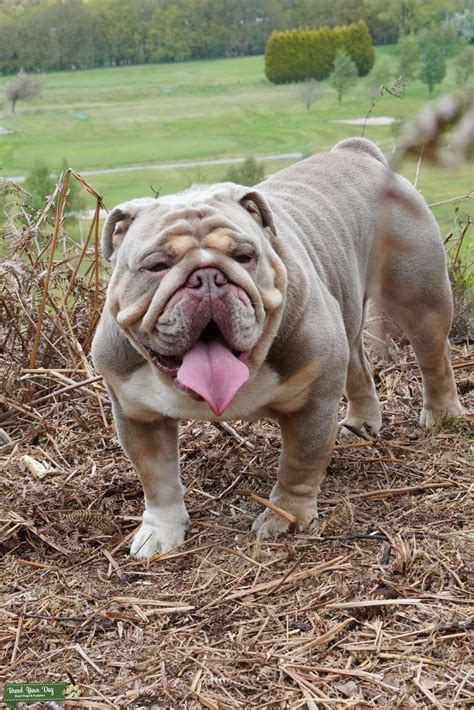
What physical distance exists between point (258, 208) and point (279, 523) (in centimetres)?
107

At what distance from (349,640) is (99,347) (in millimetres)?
1210

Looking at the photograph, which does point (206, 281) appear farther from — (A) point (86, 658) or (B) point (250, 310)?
(A) point (86, 658)

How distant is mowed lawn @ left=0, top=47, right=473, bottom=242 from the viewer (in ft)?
20.1

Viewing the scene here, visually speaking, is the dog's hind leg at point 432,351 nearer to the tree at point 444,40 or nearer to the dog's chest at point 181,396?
the dog's chest at point 181,396

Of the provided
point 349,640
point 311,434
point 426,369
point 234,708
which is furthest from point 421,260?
point 234,708

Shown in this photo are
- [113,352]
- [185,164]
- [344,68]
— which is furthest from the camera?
[185,164]

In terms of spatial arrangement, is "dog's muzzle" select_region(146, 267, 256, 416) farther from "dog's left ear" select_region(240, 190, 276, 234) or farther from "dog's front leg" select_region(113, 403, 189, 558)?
"dog's front leg" select_region(113, 403, 189, 558)

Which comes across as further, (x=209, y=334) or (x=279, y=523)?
(x=279, y=523)

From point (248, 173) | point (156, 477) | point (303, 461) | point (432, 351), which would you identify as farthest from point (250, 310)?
point (248, 173)

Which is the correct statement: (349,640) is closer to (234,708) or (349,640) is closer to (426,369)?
(234,708)

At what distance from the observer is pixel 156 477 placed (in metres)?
3.25

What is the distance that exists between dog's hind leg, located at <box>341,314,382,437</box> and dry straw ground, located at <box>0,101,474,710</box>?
0.10 metres

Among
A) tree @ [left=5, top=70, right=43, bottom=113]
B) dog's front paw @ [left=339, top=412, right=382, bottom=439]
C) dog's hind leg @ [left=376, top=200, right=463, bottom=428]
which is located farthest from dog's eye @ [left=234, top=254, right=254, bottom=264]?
tree @ [left=5, top=70, right=43, bottom=113]

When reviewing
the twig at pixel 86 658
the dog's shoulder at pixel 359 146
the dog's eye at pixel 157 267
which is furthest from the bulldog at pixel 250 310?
the twig at pixel 86 658
